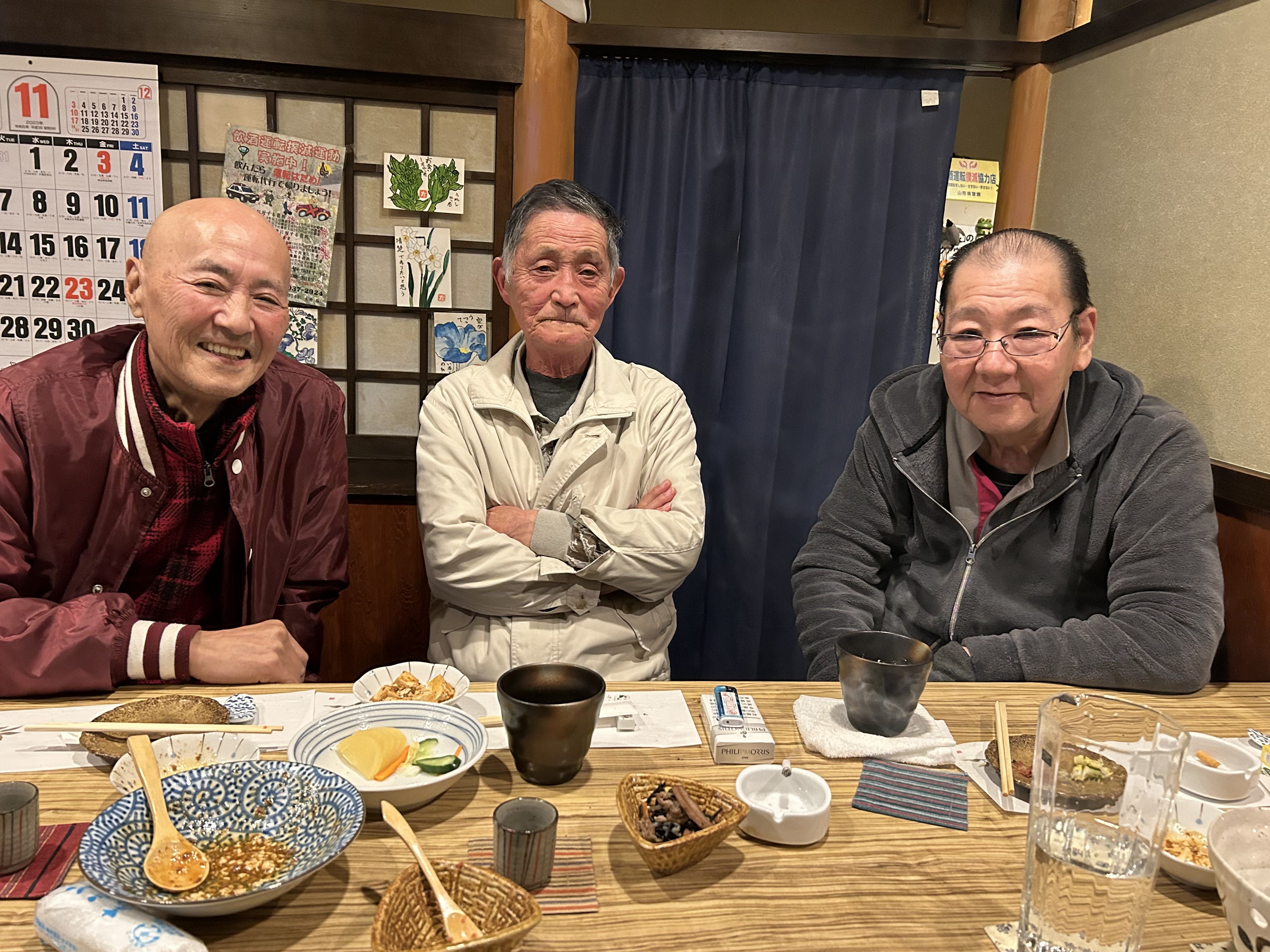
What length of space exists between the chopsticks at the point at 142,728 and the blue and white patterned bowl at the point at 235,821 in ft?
0.45

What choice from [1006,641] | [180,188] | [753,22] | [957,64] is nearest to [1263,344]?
[1006,641]

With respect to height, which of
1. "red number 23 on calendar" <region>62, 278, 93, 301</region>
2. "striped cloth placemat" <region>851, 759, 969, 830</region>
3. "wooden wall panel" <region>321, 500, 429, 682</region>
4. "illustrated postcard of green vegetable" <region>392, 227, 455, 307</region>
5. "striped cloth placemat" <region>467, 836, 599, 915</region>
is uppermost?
"illustrated postcard of green vegetable" <region>392, 227, 455, 307</region>

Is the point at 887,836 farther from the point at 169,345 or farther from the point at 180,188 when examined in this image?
the point at 180,188

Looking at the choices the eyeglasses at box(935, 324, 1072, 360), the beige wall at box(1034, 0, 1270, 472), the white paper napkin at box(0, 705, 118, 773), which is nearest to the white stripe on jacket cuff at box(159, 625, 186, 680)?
the white paper napkin at box(0, 705, 118, 773)

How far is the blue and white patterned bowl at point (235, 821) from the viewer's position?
871mm

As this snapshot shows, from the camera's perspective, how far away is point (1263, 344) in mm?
2090

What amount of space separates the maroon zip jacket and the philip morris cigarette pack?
0.89m

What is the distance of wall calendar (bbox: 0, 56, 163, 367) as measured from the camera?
8.66ft

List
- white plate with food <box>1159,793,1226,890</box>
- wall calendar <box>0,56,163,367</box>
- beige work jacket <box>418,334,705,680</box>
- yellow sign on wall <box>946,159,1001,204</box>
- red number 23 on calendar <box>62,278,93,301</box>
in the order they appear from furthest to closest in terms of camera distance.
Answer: yellow sign on wall <box>946,159,1001,204</box>, red number 23 on calendar <box>62,278,93,301</box>, wall calendar <box>0,56,163,367</box>, beige work jacket <box>418,334,705,680</box>, white plate with food <box>1159,793,1226,890</box>

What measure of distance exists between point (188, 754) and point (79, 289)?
220 centimetres

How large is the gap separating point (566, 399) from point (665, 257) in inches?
33.3

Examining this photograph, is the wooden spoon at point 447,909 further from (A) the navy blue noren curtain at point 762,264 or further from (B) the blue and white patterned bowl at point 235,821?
(A) the navy blue noren curtain at point 762,264

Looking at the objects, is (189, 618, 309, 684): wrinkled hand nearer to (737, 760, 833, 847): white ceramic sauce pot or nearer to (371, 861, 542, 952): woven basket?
(371, 861, 542, 952): woven basket

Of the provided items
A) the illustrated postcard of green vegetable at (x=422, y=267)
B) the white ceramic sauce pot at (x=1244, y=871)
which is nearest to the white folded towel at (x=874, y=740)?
the white ceramic sauce pot at (x=1244, y=871)
